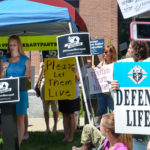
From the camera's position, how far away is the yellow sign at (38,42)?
335 inches

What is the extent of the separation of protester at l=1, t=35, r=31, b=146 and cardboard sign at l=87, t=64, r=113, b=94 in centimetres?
110

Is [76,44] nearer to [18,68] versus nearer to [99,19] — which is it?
[18,68]

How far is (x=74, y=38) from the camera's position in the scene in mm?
6180

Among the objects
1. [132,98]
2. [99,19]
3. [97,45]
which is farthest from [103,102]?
[99,19]

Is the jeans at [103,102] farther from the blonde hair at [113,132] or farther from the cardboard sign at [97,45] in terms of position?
the cardboard sign at [97,45]

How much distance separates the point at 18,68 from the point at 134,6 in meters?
1.88

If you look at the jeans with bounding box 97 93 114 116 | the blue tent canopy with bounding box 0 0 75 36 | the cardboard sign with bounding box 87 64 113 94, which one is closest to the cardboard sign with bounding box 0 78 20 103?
the blue tent canopy with bounding box 0 0 75 36

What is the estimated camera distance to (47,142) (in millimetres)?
7105

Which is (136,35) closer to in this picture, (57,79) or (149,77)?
(149,77)

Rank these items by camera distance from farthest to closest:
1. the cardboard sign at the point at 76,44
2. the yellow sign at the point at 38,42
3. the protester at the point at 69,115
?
the yellow sign at the point at 38,42 → the protester at the point at 69,115 → the cardboard sign at the point at 76,44

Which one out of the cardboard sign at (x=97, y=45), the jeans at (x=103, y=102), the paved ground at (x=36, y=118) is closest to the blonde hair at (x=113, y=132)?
the jeans at (x=103, y=102)

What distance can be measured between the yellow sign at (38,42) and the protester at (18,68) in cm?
228

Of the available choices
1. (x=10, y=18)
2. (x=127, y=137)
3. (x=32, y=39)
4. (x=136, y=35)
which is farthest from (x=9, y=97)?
(x=32, y=39)

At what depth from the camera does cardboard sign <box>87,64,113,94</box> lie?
6.25 meters
